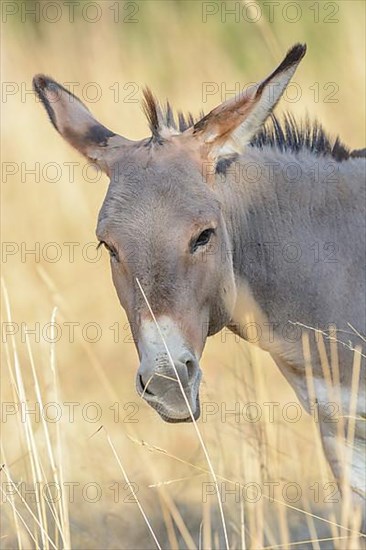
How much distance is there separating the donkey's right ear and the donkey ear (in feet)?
1.18

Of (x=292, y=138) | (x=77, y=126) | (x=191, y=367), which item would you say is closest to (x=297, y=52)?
(x=292, y=138)

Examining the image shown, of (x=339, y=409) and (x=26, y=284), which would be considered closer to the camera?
(x=339, y=409)

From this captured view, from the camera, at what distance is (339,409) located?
181 inches

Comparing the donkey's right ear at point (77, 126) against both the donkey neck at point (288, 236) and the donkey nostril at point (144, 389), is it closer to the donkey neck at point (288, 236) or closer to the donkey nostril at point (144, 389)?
the donkey neck at point (288, 236)

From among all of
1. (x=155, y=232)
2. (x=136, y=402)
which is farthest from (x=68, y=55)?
(x=155, y=232)

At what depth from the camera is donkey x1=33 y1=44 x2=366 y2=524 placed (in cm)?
392

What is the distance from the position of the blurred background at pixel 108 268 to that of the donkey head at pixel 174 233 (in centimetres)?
96

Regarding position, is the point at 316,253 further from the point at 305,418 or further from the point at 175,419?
the point at 305,418

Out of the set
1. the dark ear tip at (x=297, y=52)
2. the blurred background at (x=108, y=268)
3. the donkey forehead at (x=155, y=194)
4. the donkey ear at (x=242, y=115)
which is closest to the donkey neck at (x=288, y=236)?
the donkey ear at (x=242, y=115)

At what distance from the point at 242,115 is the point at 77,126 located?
0.73 metres

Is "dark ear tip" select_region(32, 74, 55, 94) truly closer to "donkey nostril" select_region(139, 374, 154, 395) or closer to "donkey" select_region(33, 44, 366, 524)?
"donkey" select_region(33, 44, 366, 524)

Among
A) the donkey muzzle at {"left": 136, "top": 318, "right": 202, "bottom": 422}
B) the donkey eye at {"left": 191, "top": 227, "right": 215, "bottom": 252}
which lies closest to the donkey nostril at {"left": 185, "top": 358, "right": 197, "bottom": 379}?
the donkey muzzle at {"left": 136, "top": 318, "right": 202, "bottom": 422}

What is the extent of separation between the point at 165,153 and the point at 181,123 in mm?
470

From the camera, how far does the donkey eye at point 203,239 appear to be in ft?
13.1
